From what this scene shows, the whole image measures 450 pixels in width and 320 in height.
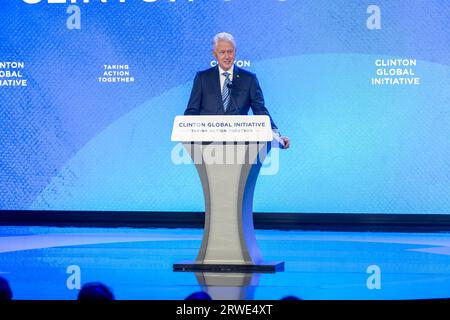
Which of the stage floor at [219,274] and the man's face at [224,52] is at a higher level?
the man's face at [224,52]

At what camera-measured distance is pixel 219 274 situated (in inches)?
188

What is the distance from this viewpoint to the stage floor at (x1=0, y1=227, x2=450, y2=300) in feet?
13.6

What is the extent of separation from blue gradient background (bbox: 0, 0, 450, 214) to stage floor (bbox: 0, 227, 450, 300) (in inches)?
16.1

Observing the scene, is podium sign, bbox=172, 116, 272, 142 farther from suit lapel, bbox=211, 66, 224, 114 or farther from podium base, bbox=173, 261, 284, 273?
podium base, bbox=173, 261, 284, 273

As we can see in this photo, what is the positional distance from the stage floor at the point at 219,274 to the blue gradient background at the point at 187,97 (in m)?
0.41

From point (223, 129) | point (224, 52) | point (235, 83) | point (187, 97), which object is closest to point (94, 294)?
point (223, 129)

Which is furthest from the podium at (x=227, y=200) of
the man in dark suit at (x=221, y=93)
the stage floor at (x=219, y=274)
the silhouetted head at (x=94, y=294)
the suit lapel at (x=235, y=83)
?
the silhouetted head at (x=94, y=294)

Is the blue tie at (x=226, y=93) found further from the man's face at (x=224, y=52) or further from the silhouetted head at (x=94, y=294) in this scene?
A: the silhouetted head at (x=94, y=294)

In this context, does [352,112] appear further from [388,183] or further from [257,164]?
[257,164]

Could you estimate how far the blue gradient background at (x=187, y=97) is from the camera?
7863 mm

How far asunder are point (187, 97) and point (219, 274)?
12.0 ft

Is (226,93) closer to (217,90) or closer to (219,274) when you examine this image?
(217,90)

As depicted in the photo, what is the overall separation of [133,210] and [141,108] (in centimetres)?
106
